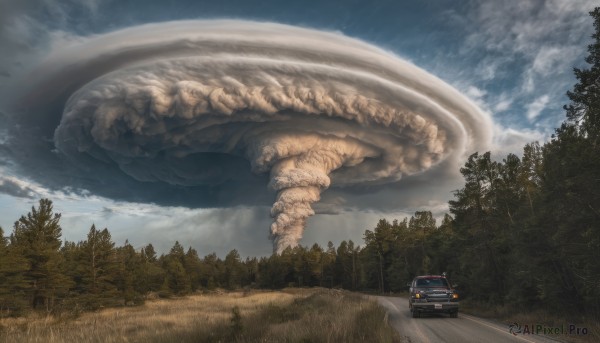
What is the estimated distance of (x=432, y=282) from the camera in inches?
733

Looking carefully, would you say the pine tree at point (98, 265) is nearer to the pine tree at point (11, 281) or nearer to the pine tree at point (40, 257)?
the pine tree at point (40, 257)

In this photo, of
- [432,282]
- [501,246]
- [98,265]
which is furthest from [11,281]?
[501,246]

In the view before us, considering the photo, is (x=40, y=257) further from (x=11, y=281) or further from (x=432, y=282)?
(x=432, y=282)

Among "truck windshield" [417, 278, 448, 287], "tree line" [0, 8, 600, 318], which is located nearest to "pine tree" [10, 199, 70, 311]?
"tree line" [0, 8, 600, 318]

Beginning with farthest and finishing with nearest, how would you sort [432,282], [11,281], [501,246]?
[11,281] → [501,246] → [432,282]

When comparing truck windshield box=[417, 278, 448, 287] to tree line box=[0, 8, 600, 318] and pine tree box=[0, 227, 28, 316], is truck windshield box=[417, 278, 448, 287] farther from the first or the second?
pine tree box=[0, 227, 28, 316]

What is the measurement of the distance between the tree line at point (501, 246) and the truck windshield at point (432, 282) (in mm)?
5101

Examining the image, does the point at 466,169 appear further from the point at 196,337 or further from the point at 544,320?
the point at 196,337

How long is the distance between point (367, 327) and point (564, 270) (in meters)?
16.2

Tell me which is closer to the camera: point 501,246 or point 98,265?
point 501,246

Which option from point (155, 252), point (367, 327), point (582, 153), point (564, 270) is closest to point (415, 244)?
point (564, 270)

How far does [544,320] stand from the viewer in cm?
1725

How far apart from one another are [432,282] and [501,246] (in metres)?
15.5

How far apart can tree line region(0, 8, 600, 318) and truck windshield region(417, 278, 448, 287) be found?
5101 millimetres
